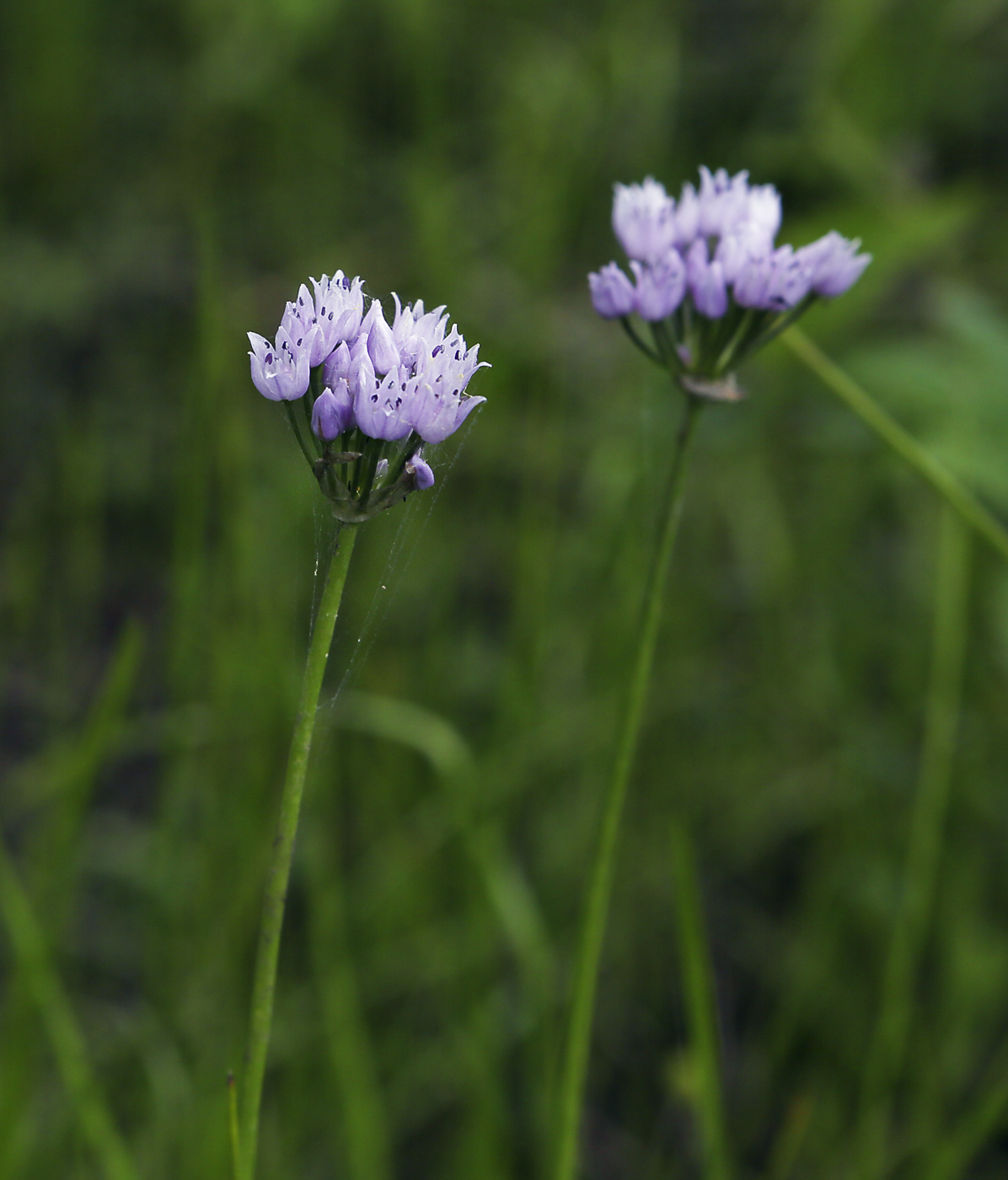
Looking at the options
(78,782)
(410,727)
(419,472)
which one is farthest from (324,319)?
(410,727)

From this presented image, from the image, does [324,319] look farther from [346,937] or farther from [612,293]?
[346,937]

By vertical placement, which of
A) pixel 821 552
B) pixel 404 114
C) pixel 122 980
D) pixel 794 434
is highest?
pixel 404 114

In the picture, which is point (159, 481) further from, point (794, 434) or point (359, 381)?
point (359, 381)

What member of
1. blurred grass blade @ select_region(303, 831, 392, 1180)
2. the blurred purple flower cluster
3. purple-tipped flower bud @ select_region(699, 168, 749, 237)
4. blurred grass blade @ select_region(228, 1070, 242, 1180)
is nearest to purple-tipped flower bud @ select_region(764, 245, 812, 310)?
the blurred purple flower cluster

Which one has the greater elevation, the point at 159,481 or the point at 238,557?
the point at 159,481

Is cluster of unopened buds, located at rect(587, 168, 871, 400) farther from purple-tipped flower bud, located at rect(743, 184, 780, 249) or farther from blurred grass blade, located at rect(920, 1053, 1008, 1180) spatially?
blurred grass blade, located at rect(920, 1053, 1008, 1180)

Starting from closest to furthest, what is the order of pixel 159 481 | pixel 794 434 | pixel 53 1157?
1. pixel 53 1157
2. pixel 794 434
3. pixel 159 481

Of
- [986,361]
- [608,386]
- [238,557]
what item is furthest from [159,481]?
[986,361]
